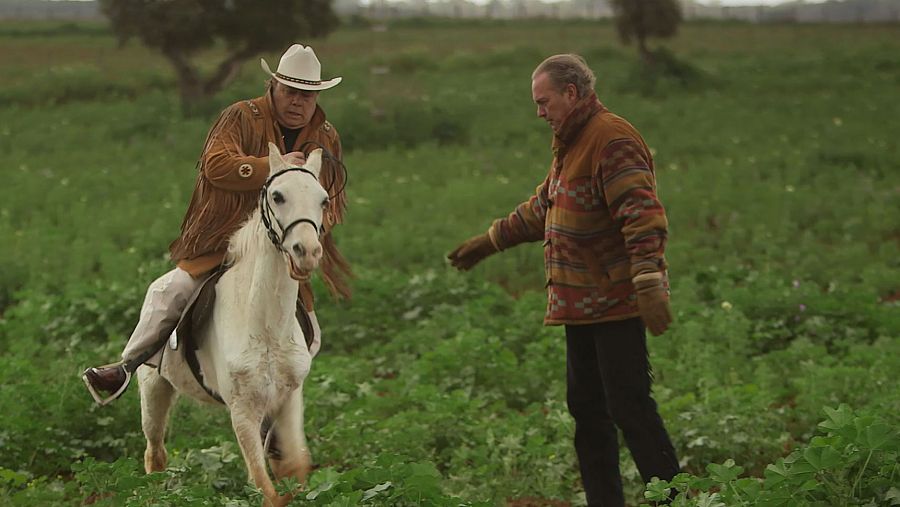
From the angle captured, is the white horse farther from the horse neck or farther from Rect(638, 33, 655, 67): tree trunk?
Rect(638, 33, 655, 67): tree trunk

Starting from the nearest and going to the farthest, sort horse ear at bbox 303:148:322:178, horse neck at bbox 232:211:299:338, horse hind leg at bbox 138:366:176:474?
horse ear at bbox 303:148:322:178 → horse neck at bbox 232:211:299:338 → horse hind leg at bbox 138:366:176:474

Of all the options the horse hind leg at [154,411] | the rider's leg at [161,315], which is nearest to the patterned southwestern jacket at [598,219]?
the rider's leg at [161,315]

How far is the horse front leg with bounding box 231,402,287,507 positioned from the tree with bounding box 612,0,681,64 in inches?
1160

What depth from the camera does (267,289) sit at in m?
5.01

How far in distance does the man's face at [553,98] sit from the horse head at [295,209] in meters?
1.03

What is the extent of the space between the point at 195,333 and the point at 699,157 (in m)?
15.0

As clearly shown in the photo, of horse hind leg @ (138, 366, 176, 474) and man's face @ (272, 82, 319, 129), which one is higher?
man's face @ (272, 82, 319, 129)

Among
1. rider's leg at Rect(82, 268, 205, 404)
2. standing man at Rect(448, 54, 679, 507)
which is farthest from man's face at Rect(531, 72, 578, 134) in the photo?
rider's leg at Rect(82, 268, 205, 404)

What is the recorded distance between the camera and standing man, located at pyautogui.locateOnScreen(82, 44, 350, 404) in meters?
5.25

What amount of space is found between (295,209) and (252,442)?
1.15 m

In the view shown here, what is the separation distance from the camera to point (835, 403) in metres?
7.05

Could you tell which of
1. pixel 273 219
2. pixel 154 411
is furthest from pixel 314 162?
pixel 154 411

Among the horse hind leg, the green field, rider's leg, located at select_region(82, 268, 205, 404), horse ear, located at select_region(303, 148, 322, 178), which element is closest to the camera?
horse ear, located at select_region(303, 148, 322, 178)

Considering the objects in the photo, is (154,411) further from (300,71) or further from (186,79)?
(186,79)
